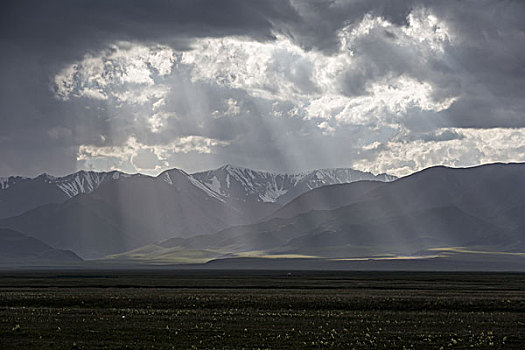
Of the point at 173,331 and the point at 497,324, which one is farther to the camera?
the point at 497,324

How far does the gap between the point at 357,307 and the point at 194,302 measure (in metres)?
16.2

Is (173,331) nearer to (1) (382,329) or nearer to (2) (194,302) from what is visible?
(1) (382,329)

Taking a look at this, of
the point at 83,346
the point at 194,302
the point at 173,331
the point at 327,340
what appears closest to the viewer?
the point at 83,346

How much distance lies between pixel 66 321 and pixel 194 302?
63.9 feet

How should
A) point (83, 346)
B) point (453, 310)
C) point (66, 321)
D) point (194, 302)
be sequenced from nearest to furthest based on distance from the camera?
point (83, 346), point (66, 321), point (453, 310), point (194, 302)

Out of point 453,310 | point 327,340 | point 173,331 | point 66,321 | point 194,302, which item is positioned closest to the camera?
point 327,340

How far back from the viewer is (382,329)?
41.8 m

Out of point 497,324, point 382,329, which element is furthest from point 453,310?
point 382,329

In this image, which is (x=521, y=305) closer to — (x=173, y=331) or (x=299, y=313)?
(x=299, y=313)

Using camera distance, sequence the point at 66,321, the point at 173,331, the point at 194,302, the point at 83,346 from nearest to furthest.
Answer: the point at 83,346
the point at 173,331
the point at 66,321
the point at 194,302

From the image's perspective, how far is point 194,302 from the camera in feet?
204

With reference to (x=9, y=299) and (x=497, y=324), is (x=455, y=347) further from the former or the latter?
(x=9, y=299)

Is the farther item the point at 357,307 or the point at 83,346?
the point at 357,307

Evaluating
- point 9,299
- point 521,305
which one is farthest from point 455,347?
point 9,299
